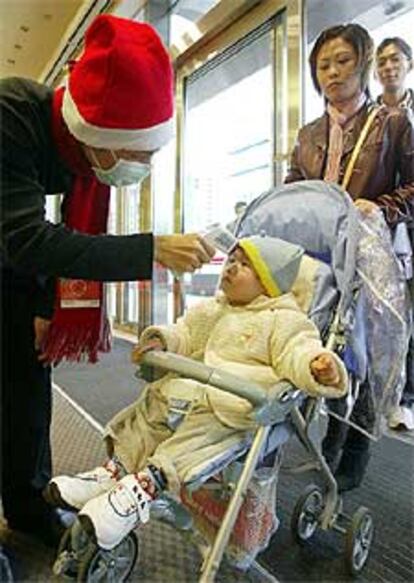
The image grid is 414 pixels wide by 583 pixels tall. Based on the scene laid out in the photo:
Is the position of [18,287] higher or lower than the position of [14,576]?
higher

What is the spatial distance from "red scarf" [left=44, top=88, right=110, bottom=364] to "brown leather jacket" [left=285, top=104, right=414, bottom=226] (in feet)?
2.48

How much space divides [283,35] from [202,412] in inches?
104

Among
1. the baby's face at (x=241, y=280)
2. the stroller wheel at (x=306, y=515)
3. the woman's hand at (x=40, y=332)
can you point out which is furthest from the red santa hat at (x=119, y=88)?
the stroller wheel at (x=306, y=515)

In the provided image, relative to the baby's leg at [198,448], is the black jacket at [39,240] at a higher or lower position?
higher

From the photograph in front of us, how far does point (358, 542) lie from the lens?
56.8 inches

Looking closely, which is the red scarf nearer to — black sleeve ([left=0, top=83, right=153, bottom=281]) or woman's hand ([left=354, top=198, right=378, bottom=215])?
black sleeve ([left=0, top=83, right=153, bottom=281])

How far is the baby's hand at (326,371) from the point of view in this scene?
45.8 inches

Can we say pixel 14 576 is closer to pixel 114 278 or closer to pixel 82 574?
pixel 82 574

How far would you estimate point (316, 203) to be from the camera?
1.59m

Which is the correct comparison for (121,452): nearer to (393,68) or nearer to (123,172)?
(123,172)

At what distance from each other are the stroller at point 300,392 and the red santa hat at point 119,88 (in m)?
0.49

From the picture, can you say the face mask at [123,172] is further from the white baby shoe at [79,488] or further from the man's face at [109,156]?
the white baby shoe at [79,488]

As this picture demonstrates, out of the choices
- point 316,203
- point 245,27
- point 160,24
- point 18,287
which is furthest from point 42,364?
point 160,24

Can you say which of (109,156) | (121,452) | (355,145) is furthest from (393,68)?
(121,452)
